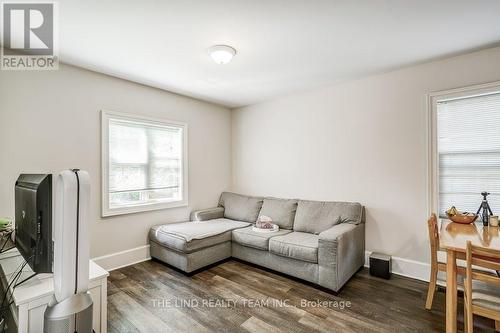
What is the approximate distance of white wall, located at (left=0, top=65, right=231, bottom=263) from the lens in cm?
246

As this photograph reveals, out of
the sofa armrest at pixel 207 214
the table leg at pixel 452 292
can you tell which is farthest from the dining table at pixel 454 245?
the sofa armrest at pixel 207 214

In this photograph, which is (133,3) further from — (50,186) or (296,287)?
(296,287)

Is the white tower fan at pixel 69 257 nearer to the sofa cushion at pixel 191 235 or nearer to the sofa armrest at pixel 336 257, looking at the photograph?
the sofa cushion at pixel 191 235

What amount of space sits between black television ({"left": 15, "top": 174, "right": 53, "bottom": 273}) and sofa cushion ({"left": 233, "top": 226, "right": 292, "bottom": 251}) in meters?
2.17

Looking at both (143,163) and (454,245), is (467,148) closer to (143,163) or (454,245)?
(454,245)

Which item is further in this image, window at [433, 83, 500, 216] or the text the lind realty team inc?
window at [433, 83, 500, 216]

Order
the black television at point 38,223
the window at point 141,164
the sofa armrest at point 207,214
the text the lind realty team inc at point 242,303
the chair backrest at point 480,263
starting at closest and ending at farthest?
the black television at point 38,223
the chair backrest at point 480,263
the text the lind realty team inc at point 242,303
the window at point 141,164
the sofa armrest at point 207,214

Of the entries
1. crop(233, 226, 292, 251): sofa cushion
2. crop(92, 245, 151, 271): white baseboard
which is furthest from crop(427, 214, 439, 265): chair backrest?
crop(92, 245, 151, 271): white baseboard

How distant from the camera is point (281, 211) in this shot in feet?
12.1

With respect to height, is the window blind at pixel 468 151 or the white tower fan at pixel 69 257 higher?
the window blind at pixel 468 151

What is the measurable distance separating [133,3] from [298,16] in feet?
4.19

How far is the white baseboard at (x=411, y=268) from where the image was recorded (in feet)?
9.21

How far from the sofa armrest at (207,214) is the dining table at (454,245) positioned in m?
3.06

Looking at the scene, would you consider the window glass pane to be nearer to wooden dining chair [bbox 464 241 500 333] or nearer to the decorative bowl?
wooden dining chair [bbox 464 241 500 333]
